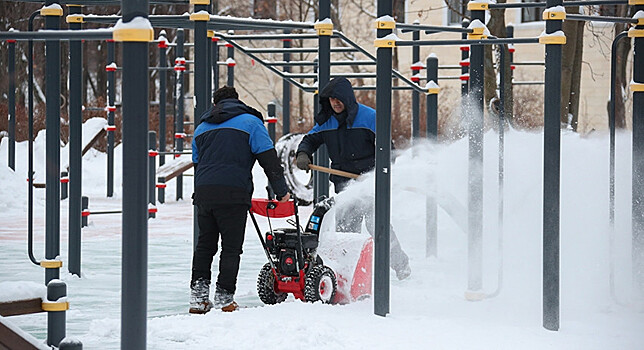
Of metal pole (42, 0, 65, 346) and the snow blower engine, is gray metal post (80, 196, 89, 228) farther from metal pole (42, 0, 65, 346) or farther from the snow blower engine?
the snow blower engine

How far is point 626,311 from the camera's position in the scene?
7535 millimetres

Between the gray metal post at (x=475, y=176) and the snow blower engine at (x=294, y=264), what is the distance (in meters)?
1.10

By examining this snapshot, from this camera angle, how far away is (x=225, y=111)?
757 cm

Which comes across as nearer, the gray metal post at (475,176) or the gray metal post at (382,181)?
the gray metal post at (382,181)

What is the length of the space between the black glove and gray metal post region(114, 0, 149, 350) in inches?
155

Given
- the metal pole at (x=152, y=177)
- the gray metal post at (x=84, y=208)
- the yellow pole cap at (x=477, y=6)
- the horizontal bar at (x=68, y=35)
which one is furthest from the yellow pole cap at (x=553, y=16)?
the gray metal post at (x=84, y=208)

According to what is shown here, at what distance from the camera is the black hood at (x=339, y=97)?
825 centimetres

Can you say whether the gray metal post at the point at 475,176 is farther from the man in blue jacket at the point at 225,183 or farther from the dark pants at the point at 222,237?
the dark pants at the point at 222,237

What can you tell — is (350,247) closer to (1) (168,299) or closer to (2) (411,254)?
(1) (168,299)

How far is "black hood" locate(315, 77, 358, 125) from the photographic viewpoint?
825cm

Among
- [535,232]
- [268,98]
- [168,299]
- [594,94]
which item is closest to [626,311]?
[535,232]

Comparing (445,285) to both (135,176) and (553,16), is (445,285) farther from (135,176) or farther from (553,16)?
(135,176)

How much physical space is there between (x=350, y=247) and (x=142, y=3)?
13.2 feet

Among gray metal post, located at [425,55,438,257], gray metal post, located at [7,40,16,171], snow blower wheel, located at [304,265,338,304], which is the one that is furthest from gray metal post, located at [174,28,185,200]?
snow blower wheel, located at [304,265,338,304]
